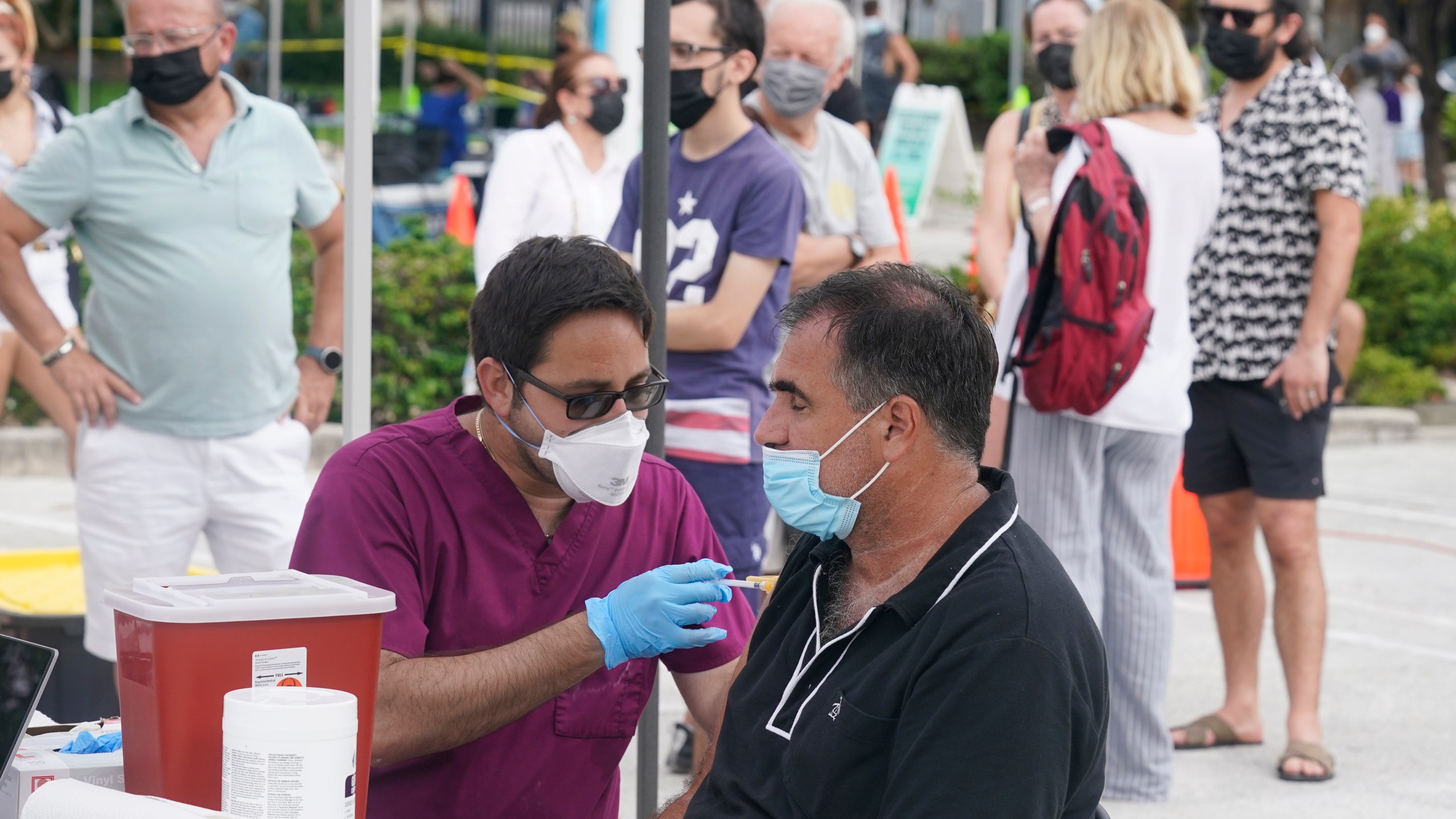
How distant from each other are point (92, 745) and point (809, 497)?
985 mm

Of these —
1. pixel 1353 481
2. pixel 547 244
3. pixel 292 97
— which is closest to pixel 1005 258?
pixel 547 244

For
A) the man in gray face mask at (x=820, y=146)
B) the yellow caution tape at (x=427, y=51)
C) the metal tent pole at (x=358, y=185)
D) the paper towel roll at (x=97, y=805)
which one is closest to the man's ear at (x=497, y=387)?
the metal tent pole at (x=358, y=185)

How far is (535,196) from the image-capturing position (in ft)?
16.1

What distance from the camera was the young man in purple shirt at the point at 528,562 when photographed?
226 centimetres

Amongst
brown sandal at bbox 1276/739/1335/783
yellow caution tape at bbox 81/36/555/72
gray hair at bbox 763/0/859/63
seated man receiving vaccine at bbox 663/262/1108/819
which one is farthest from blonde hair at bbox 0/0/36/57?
yellow caution tape at bbox 81/36/555/72

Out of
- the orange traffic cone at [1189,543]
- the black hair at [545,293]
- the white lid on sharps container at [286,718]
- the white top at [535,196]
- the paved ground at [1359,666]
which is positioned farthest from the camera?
the orange traffic cone at [1189,543]

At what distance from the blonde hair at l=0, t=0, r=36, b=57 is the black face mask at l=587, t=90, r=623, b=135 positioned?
202cm

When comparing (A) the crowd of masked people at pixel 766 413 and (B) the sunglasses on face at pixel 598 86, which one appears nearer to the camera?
(A) the crowd of masked people at pixel 766 413

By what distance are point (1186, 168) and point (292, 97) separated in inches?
648

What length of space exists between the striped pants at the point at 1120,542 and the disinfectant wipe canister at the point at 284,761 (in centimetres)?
252

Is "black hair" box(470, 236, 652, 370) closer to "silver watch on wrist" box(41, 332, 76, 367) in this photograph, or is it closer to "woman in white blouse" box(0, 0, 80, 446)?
"silver watch on wrist" box(41, 332, 76, 367)

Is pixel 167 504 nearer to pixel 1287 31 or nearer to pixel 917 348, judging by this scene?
pixel 917 348

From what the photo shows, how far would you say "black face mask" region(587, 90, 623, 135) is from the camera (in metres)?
5.22

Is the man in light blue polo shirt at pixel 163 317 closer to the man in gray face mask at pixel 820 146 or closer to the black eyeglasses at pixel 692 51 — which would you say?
the black eyeglasses at pixel 692 51
